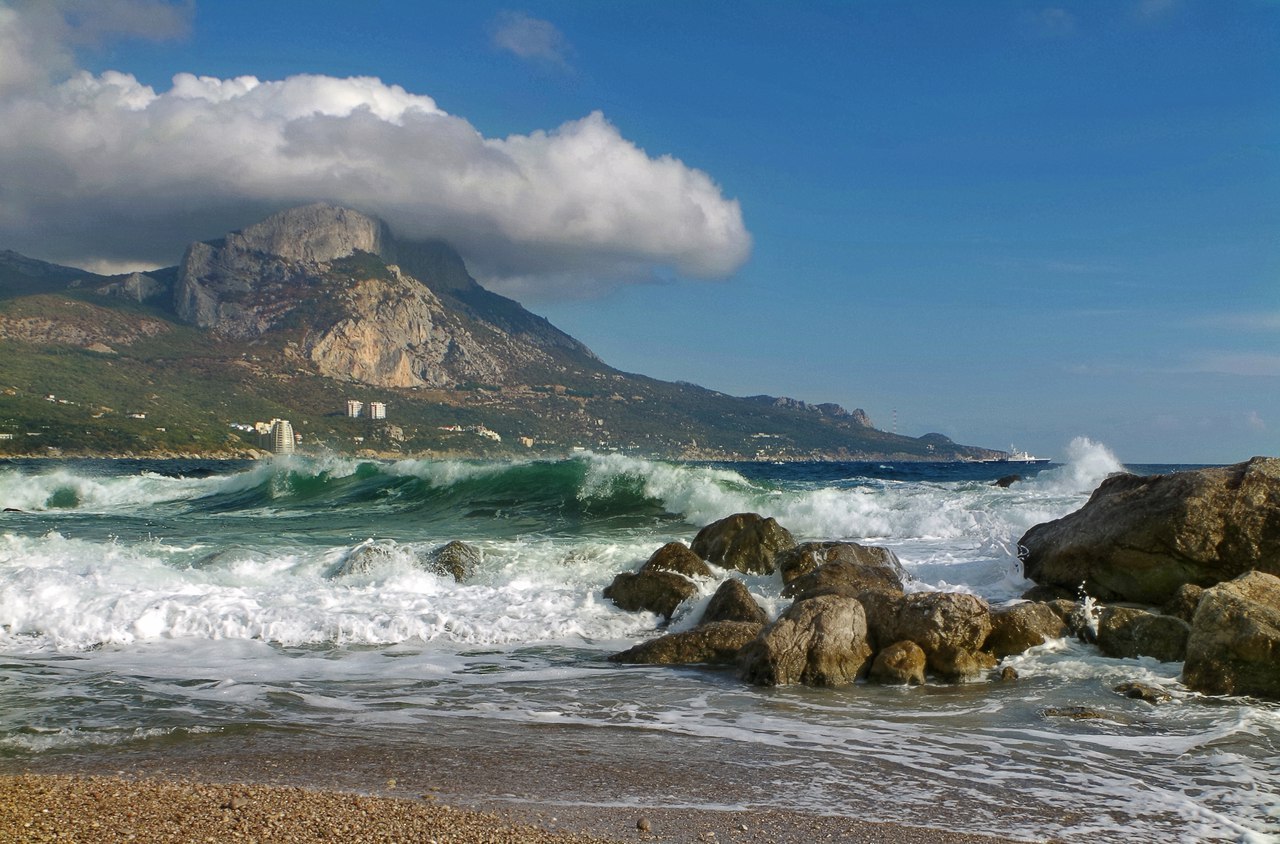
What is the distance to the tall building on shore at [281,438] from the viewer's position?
109m

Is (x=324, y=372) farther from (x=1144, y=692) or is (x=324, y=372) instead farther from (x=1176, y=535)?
(x=1144, y=692)

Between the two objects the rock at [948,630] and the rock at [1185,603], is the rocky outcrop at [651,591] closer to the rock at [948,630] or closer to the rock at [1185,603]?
the rock at [948,630]

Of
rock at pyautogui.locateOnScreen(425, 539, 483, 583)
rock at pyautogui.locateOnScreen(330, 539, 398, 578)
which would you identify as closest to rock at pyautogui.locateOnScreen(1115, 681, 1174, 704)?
rock at pyautogui.locateOnScreen(425, 539, 483, 583)

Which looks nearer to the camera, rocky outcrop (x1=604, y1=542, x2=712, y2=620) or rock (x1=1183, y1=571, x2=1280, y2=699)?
rock (x1=1183, y1=571, x2=1280, y2=699)

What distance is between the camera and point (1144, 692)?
29.8 feet

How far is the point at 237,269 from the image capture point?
163 meters

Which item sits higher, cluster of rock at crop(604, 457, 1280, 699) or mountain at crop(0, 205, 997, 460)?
mountain at crop(0, 205, 997, 460)

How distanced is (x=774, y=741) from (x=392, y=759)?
307 centimetres

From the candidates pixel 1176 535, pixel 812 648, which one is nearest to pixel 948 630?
pixel 812 648

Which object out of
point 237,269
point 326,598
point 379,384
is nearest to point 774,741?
point 326,598

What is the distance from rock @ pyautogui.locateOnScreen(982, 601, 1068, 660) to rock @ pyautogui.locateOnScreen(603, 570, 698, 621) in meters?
4.61

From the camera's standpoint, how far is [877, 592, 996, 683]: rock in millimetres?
10297

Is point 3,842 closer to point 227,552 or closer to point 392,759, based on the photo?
point 392,759

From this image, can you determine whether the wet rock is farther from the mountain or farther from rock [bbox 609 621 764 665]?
the mountain
